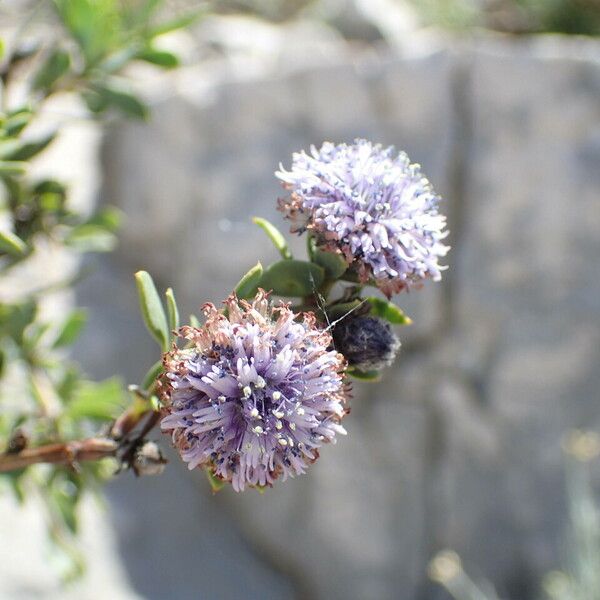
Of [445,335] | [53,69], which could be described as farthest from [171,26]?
[445,335]

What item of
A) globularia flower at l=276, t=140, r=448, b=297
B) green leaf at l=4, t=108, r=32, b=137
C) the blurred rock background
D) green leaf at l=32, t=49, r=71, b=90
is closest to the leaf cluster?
green leaf at l=32, t=49, r=71, b=90

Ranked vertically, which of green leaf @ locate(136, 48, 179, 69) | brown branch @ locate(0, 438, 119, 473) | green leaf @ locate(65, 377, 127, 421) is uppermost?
green leaf @ locate(136, 48, 179, 69)

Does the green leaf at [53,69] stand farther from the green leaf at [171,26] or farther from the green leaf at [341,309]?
the green leaf at [341,309]

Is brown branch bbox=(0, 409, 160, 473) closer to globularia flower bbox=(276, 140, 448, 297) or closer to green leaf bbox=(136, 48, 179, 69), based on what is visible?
globularia flower bbox=(276, 140, 448, 297)

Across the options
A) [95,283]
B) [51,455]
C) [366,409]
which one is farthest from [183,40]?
[51,455]

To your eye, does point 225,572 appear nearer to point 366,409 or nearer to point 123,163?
point 366,409

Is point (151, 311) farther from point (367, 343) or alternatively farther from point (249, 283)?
point (367, 343)
